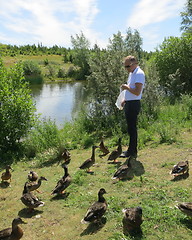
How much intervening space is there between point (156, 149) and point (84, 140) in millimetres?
3698

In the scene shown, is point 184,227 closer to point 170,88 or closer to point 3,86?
point 3,86

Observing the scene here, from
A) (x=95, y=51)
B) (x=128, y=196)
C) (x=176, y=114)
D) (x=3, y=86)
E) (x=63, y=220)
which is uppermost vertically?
(x=95, y=51)

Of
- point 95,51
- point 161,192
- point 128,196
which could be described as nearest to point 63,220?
point 128,196

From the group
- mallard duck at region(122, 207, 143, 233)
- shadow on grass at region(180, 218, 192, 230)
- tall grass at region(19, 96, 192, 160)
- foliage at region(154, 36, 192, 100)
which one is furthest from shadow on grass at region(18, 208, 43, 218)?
foliage at region(154, 36, 192, 100)

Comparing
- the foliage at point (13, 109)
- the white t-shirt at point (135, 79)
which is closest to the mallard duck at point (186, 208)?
the white t-shirt at point (135, 79)

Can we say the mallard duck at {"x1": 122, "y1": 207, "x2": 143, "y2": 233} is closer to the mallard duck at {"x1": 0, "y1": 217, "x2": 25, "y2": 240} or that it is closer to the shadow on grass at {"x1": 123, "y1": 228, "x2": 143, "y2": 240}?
the shadow on grass at {"x1": 123, "y1": 228, "x2": 143, "y2": 240}

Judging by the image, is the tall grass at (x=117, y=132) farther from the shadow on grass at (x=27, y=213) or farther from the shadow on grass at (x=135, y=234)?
the shadow on grass at (x=135, y=234)

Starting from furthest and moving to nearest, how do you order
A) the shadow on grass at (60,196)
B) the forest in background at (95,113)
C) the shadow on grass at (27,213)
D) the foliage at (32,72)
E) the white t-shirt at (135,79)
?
the foliage at (32,72) < the forest in background at (95,113) < the white t-shirt at (135,79) < the shadow on grass at (60,196) < the shadow on grass at (27,213)

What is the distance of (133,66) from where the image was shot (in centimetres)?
659

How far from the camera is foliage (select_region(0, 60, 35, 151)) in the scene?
11.3m

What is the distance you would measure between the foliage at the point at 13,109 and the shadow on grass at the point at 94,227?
7.93 m

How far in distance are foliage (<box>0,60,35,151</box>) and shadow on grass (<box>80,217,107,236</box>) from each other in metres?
7.93

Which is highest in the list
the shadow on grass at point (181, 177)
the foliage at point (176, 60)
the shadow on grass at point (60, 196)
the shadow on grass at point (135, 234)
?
the foliage at point (176, 60)

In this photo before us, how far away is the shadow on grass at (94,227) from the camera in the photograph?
173 inches
